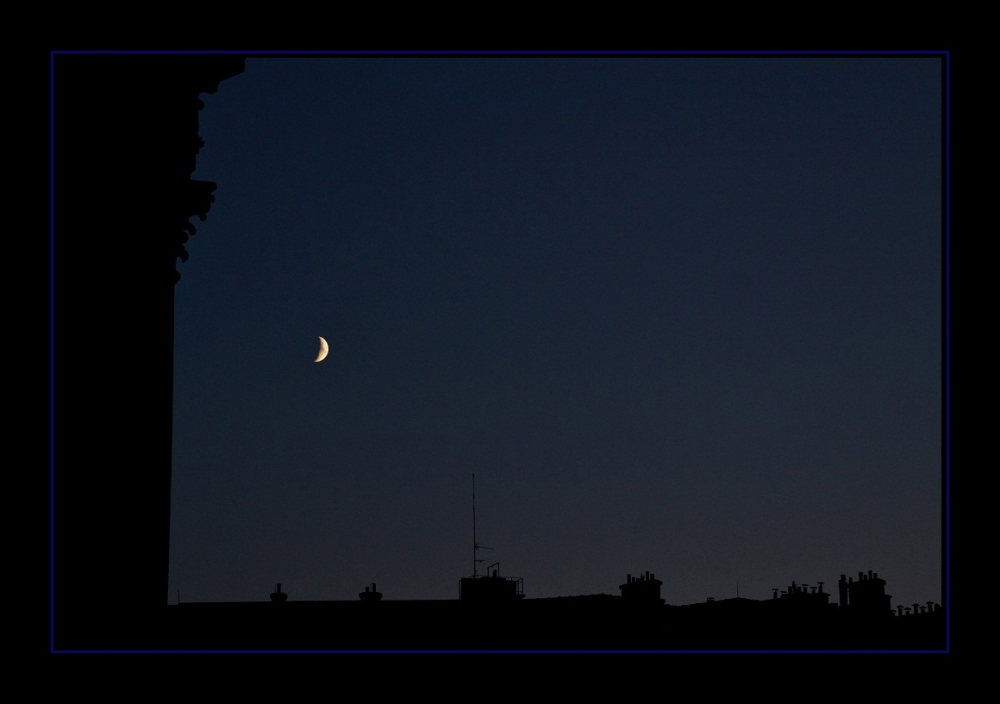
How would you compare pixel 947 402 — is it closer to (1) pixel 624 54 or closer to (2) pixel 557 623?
(1) pixel 624 54

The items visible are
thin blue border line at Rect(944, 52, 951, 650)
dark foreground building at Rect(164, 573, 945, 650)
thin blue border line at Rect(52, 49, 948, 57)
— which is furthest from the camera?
dark foreground building at Rect(164, 573, 945, 650)

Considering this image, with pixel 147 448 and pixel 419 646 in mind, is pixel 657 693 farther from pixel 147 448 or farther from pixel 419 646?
pixel 419 646

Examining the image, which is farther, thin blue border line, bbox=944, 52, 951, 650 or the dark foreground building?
the dark foreground building

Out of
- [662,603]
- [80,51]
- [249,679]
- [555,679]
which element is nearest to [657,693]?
[555,679]

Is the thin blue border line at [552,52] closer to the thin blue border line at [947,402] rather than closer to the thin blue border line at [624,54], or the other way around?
the thin blue border line at [624,54]

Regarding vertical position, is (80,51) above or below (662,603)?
above

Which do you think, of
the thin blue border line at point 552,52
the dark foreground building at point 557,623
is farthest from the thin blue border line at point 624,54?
the dark foreground building at point 557,623

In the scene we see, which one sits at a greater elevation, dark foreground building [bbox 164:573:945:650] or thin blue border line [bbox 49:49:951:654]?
thin blue border line [bbox 49:49:951:654]

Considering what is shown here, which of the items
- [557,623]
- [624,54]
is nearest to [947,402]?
[624,54]

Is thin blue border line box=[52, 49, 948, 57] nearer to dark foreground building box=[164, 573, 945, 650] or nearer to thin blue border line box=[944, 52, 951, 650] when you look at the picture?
thin blue border line box=[944, 52, 951, 650]

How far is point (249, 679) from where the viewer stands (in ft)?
61.4

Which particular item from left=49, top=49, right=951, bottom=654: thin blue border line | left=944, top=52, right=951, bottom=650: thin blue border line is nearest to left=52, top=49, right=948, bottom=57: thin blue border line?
left=49, top=49, right=951, bottom=654: thin blue border line

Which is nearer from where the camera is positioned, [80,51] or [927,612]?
[80,51]

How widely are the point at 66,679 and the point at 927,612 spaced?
1555 inches
